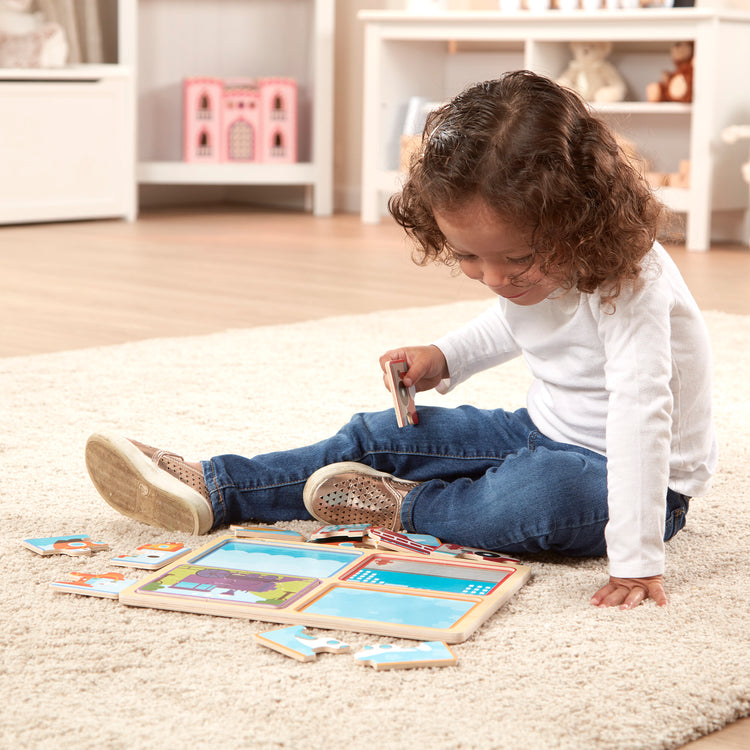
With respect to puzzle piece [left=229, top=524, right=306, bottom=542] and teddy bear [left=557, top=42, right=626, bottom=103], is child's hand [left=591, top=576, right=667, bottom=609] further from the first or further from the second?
teddy bear [left=557, top=42, right=626, bottom=103]

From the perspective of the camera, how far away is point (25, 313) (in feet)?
7.27

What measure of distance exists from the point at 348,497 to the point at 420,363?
147 mm

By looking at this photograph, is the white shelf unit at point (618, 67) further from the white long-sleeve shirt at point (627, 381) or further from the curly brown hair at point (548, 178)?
the curly brown hair at point (548, 178)

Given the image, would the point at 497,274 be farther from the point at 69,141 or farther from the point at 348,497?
the point at 69,141

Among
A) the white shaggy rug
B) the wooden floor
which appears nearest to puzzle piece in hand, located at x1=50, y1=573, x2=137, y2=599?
the white shaggy rug

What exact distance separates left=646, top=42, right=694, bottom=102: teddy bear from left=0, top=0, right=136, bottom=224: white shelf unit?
1.64 metres

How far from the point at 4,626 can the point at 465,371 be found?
20.2 inches

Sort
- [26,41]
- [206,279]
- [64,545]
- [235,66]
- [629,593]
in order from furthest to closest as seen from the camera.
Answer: [235,66] < [26,41] < [206,279] < [64,545] < [629,593]

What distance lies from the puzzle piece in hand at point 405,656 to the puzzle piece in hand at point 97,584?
8.4 inches

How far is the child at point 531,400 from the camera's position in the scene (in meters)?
0.90

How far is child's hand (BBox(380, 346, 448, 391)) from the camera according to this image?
3.75 feet

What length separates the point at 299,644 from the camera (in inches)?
31.9

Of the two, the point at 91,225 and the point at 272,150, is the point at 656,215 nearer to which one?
the point at 91,225

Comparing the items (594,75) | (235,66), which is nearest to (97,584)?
(594,75)
